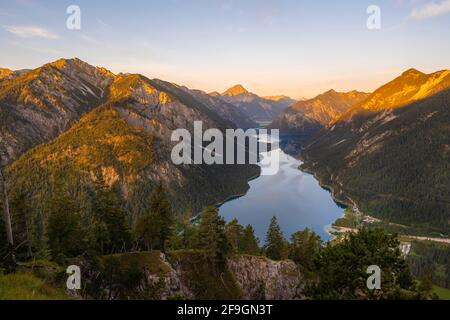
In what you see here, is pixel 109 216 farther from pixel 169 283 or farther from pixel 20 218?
pixel 169 283

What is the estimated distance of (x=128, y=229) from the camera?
55.7 metres

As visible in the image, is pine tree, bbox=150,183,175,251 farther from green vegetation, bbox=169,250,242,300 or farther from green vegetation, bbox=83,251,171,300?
green vegetation, bbox=83,251,171,300

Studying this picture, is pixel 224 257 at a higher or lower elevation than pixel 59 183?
lower

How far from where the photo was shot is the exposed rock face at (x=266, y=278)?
5416 cm

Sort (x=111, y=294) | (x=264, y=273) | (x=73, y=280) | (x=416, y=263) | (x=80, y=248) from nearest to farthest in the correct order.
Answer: (x=73, y=280) < (x=111, y=294) < (x=80, y=248) < (x=264, y=273) < (x=416, y=263)

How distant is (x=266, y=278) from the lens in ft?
189

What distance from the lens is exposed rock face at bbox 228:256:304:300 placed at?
54156mm

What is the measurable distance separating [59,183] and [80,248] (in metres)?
9.92

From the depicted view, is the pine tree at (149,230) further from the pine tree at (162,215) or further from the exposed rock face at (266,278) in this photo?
the exposed rock face at (266,278)

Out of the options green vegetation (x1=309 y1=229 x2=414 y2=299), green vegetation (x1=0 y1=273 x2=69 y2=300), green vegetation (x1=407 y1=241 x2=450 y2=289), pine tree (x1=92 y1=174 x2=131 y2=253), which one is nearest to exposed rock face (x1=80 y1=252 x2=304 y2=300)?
pine tree (x1=92 y1=174 x2=131 y2=253)

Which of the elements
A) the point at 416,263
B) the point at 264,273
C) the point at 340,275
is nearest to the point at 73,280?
the point at 340,275

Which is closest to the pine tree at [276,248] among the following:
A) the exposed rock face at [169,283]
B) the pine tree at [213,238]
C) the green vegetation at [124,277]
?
the pine tree at [213,238]

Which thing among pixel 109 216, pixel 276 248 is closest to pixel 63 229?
pixel 109 216
